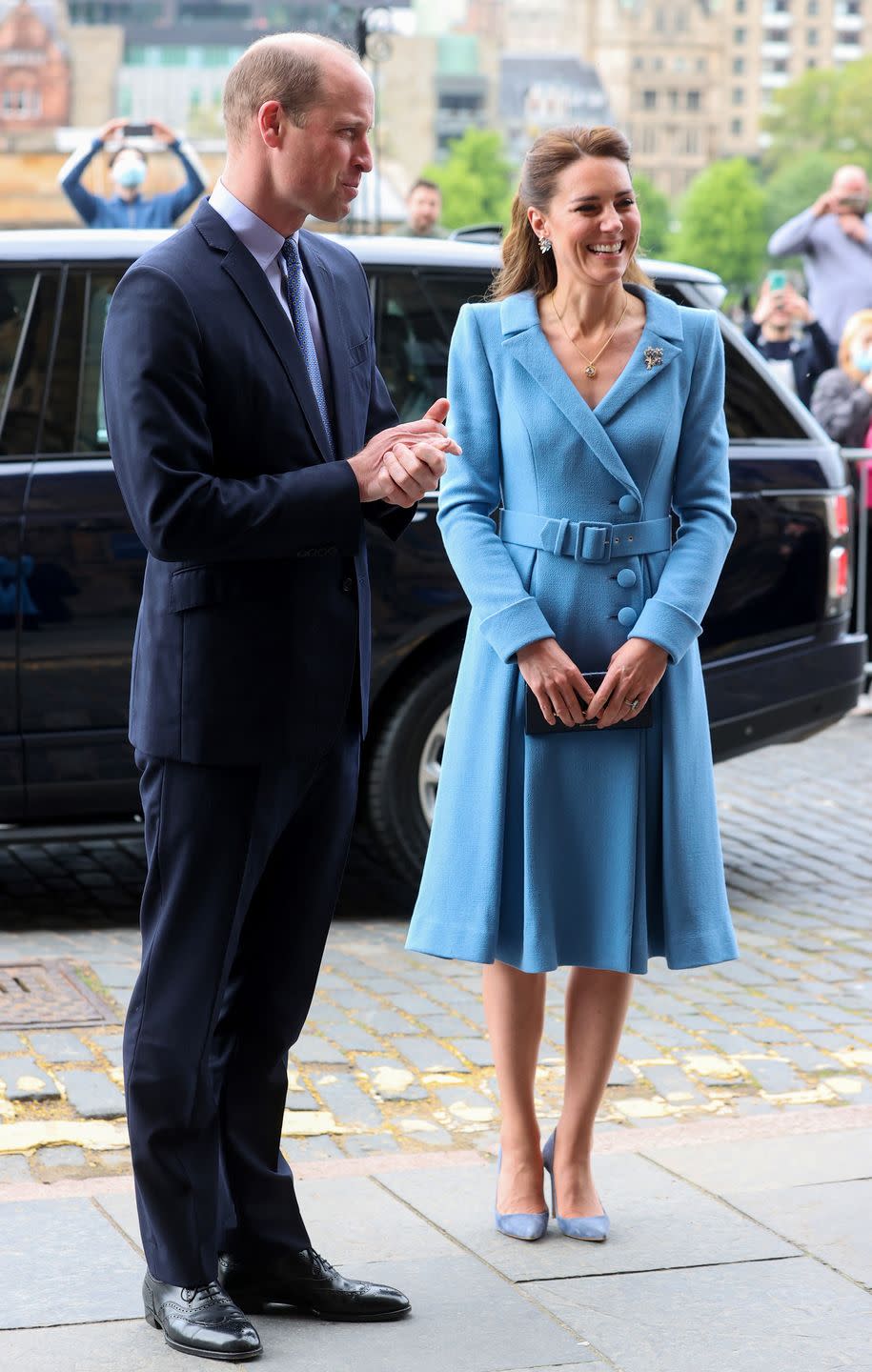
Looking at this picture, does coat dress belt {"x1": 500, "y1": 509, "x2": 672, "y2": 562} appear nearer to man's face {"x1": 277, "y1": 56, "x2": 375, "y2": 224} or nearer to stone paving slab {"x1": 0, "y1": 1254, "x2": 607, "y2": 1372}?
man's face {"x1": 277, "y1": 56, "x2": 375, "y2": 224}

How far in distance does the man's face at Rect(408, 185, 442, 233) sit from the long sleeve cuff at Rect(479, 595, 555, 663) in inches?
344

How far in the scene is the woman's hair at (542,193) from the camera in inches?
140

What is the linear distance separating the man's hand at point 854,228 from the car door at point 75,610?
7.38 meters

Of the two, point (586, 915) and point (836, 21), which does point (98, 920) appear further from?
point (836, 21)

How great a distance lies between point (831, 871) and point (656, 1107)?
8.61 feet

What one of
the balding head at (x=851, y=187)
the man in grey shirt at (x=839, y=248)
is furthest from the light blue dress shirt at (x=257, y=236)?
the balding head at (x=851, y=187)

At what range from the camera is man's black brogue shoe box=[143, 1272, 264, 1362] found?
3104mm

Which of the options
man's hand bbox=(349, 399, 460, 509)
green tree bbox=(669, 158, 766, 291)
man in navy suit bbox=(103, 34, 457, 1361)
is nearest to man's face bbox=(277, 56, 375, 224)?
man in navy suit bbox=(103, 34, 457, 1361)

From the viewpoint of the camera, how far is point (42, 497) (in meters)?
5.61

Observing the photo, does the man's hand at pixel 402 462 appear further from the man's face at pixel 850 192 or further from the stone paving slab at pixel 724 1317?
the man's face at pixel 850 192

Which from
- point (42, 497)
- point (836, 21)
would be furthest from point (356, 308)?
point (836, 21)

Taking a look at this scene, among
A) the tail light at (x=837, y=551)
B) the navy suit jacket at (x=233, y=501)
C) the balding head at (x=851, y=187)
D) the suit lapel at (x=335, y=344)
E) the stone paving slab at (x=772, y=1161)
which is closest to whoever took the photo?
the navy suit jacket at (x=233, y=501)

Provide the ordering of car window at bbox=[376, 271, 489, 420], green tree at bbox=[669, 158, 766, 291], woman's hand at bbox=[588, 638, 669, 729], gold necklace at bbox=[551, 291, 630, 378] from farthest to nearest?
1. green tree at bbox=[669, 158, 766, 291]
2. car window at bbox=[376, 271, 489, 420]
3. gold necklace at bbox=[551, 291, 630, 378]
4. woman's hand at bbox=[588, 638, 669, 729]

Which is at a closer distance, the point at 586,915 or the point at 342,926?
the point at 586,915
